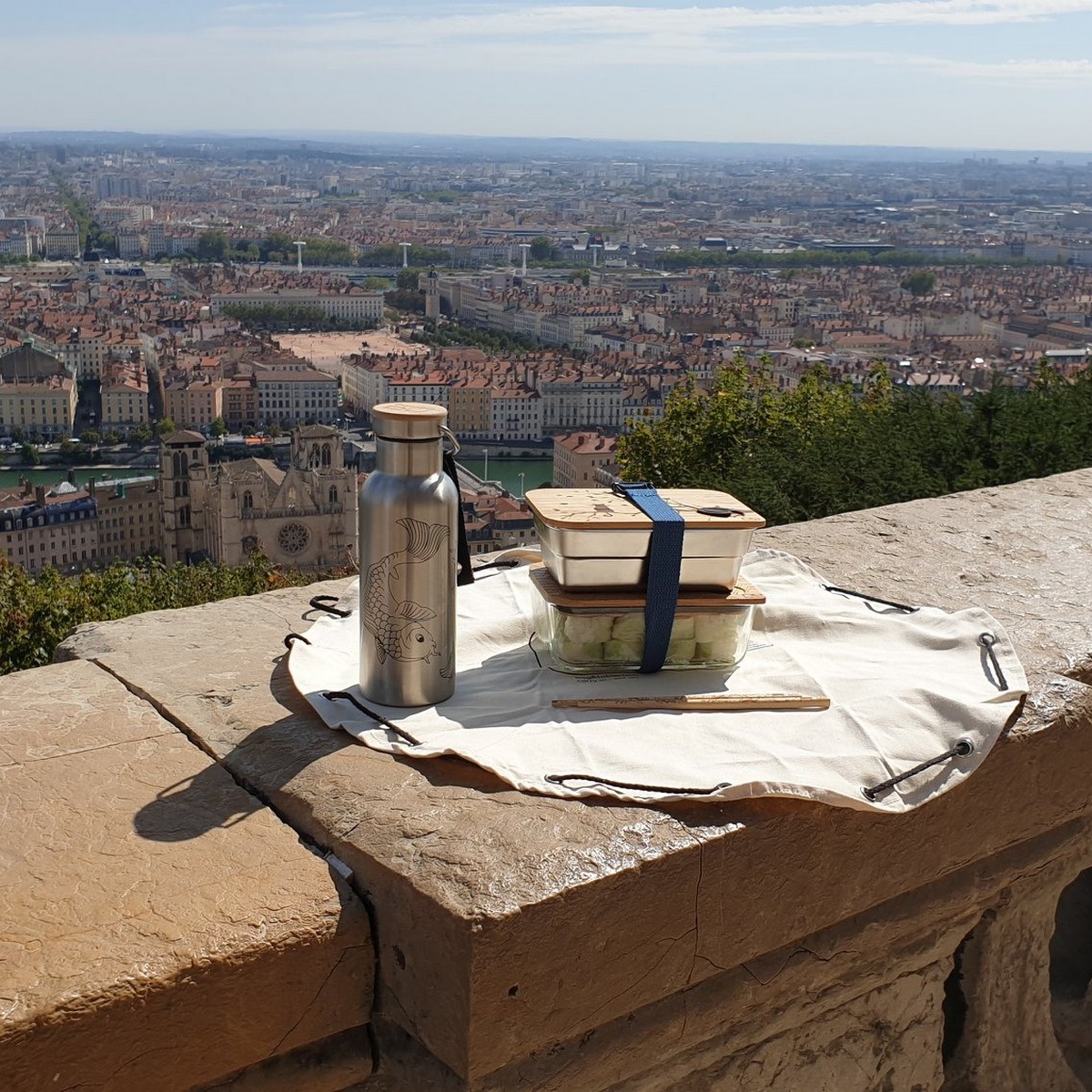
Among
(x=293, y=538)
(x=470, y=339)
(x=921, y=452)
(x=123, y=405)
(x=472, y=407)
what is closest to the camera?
(x=921, y=452)

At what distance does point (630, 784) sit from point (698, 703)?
0.12 m

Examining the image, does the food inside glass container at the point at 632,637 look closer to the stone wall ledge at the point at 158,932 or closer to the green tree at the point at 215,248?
the stone wall ledge at the point at 158,932

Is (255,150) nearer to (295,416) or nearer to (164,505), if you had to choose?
(295,416)

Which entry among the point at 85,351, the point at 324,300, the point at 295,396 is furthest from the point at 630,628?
the point at 324,300

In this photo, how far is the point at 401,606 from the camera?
77cm

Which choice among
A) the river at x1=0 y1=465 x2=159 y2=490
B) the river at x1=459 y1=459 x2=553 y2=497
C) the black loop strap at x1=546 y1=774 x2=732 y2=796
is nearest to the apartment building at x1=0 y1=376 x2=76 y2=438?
the river at x1=0 y1=465 x2=159 y2=490

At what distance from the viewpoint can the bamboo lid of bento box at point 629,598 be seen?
2.70ft

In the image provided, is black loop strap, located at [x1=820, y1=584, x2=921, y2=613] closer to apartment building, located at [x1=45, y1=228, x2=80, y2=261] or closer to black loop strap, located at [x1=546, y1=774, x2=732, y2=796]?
black loop strap, located at [x1=546, y1=774, x2=732, y2=796]

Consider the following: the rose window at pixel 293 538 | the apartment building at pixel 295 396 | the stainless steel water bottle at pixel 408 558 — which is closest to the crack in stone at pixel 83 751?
the stainless steel water bottle at pixel 408 558

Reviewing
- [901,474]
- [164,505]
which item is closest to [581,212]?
[164,505]

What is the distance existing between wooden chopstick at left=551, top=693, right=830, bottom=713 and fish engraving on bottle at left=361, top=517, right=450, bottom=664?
0.29 feet

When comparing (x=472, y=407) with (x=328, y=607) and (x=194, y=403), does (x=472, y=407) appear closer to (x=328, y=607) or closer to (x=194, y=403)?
(x=194, y=403)

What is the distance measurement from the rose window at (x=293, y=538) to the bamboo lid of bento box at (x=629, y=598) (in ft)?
44.5

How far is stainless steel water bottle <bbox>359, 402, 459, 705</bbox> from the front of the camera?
2.47 feet
